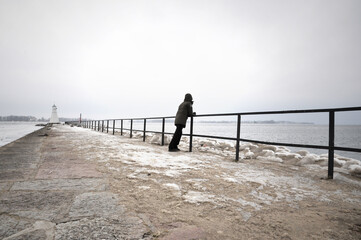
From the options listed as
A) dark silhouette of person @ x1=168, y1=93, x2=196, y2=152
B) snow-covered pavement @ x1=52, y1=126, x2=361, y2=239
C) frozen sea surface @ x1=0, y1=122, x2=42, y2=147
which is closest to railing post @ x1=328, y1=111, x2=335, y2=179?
snow-covered pavement @ x1=52, y1=126, x2=361, y2=239

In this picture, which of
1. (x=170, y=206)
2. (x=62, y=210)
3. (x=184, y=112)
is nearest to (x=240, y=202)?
(x=170, y=206)

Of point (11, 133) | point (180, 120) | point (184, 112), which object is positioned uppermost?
point (184, 112)

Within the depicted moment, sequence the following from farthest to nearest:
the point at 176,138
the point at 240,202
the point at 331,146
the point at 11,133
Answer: the point at 11,133 < the point at 176,138 < the point at 331,146 < the point at 240,202

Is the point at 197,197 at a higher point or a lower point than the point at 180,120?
lower

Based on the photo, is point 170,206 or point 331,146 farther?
point 331,146

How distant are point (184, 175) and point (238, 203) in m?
0.91

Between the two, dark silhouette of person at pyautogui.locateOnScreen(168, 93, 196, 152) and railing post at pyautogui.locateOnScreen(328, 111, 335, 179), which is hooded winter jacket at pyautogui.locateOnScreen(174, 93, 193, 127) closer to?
dark silhouette of person at pyautogui.locateOnScreen(168, 93, 196, 152)

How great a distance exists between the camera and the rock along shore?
1131 mm

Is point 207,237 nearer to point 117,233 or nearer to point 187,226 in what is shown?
point 187,226

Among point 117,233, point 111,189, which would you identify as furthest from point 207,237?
point 111,189

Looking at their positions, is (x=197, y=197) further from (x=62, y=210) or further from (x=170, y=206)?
(x=62, y=210)

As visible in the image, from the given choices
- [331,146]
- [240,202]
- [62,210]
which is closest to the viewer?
[62,210]

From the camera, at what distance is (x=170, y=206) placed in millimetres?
1471

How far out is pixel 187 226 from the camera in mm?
1193
